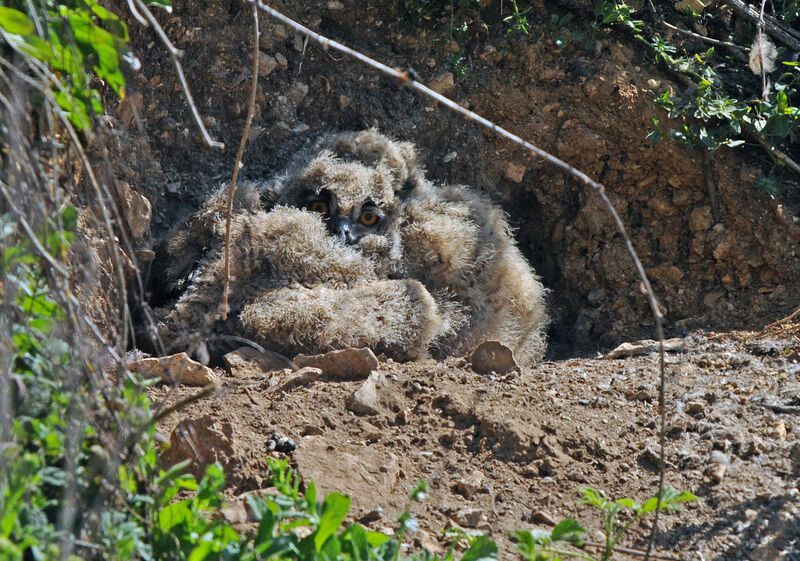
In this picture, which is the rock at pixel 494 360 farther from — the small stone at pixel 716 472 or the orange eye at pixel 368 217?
the orange eye at pixel 368 217

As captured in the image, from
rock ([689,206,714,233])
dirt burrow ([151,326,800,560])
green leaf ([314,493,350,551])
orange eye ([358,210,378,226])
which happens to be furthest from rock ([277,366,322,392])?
rock ([689,206,714,233])

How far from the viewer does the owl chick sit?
15.6 feet

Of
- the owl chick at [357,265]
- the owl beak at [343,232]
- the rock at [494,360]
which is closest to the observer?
the rock at [494,360]

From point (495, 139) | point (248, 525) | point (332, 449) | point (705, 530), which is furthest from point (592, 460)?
point (495, 139)

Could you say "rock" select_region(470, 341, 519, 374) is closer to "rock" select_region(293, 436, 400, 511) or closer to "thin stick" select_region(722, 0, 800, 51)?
"rock" select_region(293, 436, 400, 511)

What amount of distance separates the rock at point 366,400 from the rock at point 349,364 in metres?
0.28

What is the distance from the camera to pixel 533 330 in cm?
553

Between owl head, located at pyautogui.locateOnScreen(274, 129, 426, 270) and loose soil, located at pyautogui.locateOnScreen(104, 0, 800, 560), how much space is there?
1.09 feet

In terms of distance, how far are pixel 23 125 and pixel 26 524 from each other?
101 centimetres

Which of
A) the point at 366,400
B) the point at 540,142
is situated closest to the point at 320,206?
the point at 540,142

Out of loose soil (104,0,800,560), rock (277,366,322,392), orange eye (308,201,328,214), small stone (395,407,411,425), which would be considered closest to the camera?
loose soil (104,0,800,560)

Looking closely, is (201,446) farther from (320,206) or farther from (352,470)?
(320,206)

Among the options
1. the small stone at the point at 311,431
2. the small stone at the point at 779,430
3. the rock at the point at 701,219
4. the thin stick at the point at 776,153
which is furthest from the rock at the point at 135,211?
the thin stick at the point at 776,153

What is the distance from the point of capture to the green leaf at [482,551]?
7.77ft
